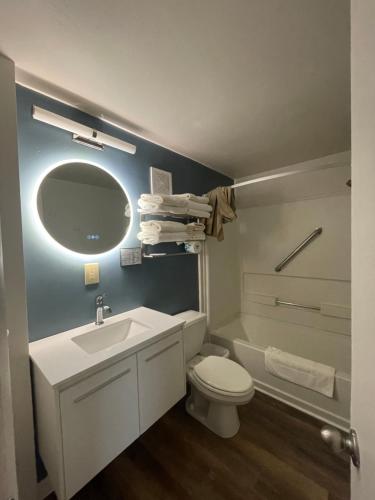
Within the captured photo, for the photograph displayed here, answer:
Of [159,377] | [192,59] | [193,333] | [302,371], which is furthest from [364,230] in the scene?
[302,371]

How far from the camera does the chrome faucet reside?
1.30 metres

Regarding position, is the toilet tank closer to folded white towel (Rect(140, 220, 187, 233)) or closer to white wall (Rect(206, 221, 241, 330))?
white wall (Rect(206, 221, 241, 330))

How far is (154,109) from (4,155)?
2.87ft

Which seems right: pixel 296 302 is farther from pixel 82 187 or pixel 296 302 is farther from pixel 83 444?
pixel 82 187

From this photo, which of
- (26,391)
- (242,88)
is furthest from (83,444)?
(242,88)

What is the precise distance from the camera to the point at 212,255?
2.22 metres

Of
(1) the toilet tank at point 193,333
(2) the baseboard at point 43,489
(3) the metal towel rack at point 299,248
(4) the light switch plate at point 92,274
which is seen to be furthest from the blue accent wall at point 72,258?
(3) the metal towel rack at point 299,248

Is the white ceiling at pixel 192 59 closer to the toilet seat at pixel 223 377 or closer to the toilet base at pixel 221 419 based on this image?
the toilet seat at pixel 223 377

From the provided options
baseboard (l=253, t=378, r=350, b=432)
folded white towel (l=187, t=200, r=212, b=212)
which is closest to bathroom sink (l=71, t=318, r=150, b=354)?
folded white towel (l=187, t=200, r=212, b=212)

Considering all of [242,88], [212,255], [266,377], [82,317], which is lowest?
[266,377]

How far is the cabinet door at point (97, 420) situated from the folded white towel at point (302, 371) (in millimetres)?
1226

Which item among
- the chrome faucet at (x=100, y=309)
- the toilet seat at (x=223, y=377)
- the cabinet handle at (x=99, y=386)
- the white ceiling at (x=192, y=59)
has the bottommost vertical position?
the toilet seat at (x=223, y=377)

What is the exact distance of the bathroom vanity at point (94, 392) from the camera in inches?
31.8

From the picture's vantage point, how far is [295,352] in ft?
7.47
